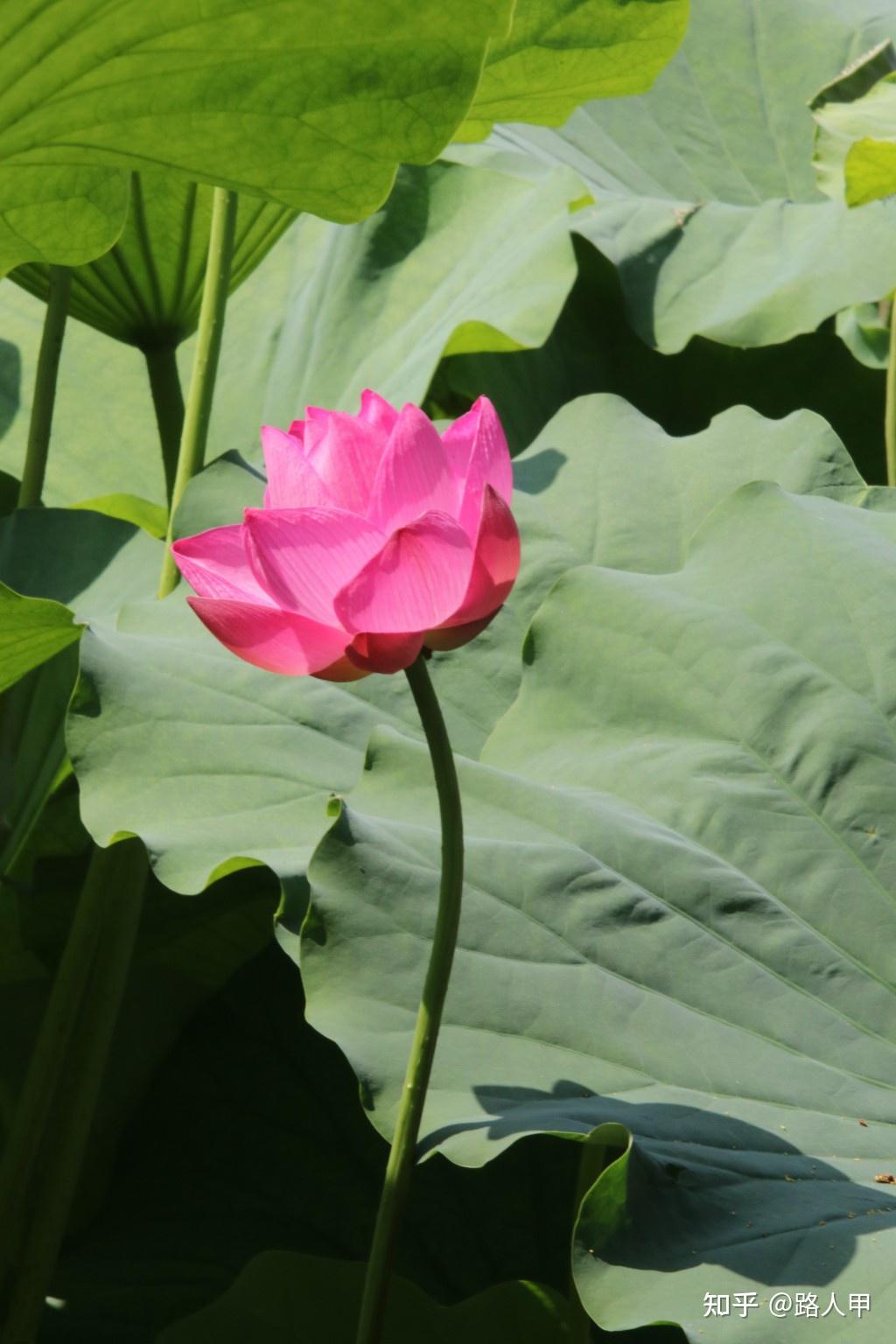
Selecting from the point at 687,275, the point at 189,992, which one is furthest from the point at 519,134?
the point at 189,992

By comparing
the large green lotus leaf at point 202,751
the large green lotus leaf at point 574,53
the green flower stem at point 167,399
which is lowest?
the large green lotus leaf at point 202,751

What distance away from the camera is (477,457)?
523 mm

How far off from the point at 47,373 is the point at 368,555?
770 millimetres

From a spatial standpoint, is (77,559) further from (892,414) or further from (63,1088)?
(892,414)

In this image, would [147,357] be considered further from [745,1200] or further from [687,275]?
[745,1200]

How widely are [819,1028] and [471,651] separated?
438 millimetres

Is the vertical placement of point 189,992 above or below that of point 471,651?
below

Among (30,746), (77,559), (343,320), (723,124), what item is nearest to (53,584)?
(77,559)

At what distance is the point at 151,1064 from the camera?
126 centimetres

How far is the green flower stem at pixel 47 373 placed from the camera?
1.17 meters

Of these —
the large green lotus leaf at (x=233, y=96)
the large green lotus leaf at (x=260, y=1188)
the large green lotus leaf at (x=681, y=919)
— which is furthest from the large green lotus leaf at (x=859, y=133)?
the large green lotus leaf at (x=260, y=1188)

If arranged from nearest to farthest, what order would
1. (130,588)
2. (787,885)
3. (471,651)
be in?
(787,885) < (471,651) < (130,588)

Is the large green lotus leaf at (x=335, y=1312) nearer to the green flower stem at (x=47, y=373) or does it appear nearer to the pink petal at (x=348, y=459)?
the pink petal at (x=348, y=459)

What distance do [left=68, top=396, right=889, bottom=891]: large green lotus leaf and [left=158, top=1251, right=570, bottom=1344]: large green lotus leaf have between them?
0.28 metres
